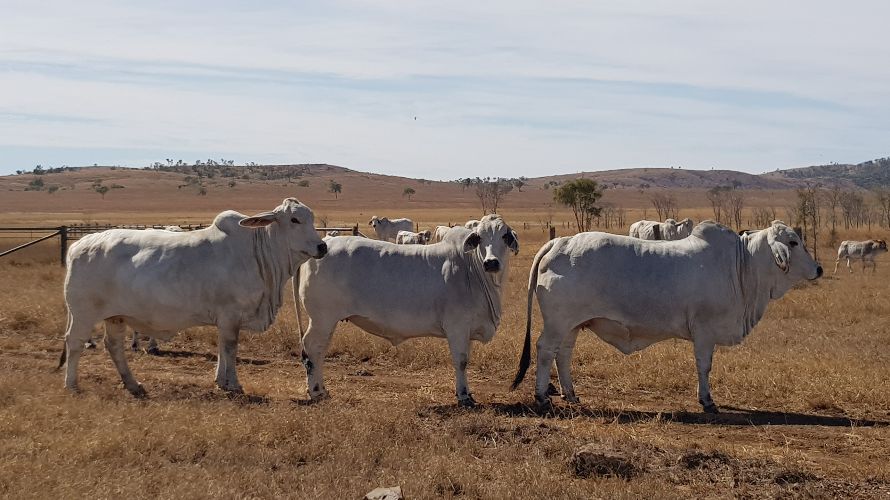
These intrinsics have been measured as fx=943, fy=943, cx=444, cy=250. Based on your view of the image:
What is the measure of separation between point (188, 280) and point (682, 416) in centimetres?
576

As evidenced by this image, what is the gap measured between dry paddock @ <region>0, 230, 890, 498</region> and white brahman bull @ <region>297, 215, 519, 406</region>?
0.78 meters

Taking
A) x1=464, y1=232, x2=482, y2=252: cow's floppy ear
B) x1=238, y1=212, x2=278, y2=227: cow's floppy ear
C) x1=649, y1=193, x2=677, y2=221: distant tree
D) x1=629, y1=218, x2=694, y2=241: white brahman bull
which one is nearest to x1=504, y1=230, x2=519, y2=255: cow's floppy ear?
x1=464, y1=232, x2=482, y2=252: cow's floppy ear

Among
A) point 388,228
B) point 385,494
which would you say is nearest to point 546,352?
point 385,494

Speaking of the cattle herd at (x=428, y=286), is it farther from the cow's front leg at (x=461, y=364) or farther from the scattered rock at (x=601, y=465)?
the scattered rock at (x=601, y=465)

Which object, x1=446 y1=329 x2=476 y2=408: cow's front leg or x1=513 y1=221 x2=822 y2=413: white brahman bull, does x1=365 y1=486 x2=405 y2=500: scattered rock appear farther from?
x1=513 y1=221 x2=822 y2=413: white brahman bull

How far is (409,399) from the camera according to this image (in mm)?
10820

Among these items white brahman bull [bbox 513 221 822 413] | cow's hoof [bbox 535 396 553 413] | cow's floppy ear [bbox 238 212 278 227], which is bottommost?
cow's hoof [bbox 535 396 553 413]

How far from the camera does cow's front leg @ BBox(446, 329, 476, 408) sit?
34.0ft

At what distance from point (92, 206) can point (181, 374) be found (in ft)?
360

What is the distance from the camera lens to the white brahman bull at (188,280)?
10.9 metres

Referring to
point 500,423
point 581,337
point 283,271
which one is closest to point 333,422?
point 500,423

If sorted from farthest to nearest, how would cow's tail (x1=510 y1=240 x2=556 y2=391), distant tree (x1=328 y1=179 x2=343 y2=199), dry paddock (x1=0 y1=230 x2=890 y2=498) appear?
distant tree (x1=328 y1=179 x2=343 y2=199) < cow's tail (x1=510 y1=240 x2=556 y2=391) < dry paddock (x1=0 y1=230 x2=890 y2=498)

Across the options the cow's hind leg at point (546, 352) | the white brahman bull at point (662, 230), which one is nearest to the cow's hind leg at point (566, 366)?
the cow's hind leg at point (546, 352)

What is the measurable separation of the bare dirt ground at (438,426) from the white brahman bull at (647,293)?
2.45ft
